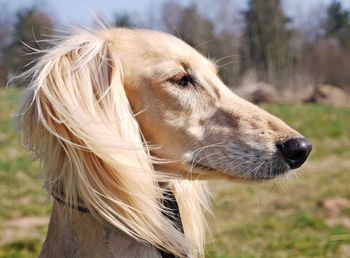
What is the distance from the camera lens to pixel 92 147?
6.87ft

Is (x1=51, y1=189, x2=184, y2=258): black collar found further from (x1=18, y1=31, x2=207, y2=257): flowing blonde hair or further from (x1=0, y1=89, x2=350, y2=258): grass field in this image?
(x1=0, y1=89, x2=350, y2=258): grass field

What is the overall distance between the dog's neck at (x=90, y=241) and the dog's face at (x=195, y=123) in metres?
0.35

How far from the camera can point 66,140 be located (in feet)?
6.82

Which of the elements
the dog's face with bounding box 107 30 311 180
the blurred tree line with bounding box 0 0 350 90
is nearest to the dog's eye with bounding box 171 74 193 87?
the dog's face with bounding box 107 30 311 180

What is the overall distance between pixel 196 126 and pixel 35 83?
0.66 m

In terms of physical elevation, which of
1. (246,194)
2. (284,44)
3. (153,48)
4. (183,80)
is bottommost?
(284,44)

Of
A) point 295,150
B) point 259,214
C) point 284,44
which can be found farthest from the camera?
point 284,44

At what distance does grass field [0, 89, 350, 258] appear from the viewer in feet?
17.0

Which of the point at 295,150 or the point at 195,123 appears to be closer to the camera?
the point at 295,150

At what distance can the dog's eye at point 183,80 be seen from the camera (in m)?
2.38

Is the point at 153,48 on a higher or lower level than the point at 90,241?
higher

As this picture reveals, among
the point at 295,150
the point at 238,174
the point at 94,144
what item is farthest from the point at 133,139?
the point at 295,150

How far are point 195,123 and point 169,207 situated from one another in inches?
14.1

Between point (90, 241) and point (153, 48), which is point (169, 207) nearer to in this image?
point (90, 241)
